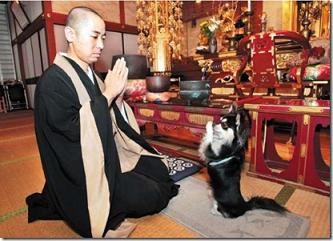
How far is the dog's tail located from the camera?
1433mm

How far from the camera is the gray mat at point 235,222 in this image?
128cm

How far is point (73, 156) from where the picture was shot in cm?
126

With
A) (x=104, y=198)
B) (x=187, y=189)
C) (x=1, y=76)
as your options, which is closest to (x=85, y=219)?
(x=104, y=198)

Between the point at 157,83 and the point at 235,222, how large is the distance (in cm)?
161

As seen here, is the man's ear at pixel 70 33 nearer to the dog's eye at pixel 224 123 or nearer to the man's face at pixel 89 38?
the man's face at pixel 89 38

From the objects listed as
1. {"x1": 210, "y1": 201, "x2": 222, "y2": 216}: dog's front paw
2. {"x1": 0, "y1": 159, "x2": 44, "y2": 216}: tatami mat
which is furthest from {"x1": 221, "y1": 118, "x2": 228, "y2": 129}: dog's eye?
{"x1": 0, "y1": 159, "x2": 44, "y2": 216}: tatami mat

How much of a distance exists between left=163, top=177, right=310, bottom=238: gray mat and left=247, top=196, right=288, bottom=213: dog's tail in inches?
1.2

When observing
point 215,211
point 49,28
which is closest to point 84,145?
point 215,211

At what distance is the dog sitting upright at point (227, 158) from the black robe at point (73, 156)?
16.3 inches

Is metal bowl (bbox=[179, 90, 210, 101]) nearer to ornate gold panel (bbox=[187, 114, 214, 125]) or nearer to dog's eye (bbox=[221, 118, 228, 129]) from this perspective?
ornate gold panel (bbox=[187, 114, 214, 125])

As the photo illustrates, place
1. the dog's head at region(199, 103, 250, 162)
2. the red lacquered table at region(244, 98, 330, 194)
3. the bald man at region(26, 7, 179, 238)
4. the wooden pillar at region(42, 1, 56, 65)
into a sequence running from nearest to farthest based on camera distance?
the bald man at region(26, 7, 179, 238) < the dog's head at region(199, 103, 250, 162) < the red lacquered table at region(244, 98, 330, 194) < the wooden pillar at region(42, 1, 56, 65)

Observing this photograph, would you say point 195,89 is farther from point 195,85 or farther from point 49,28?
point 49,28

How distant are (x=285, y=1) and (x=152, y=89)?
9.54 feet

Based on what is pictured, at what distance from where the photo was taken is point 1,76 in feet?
26.8
